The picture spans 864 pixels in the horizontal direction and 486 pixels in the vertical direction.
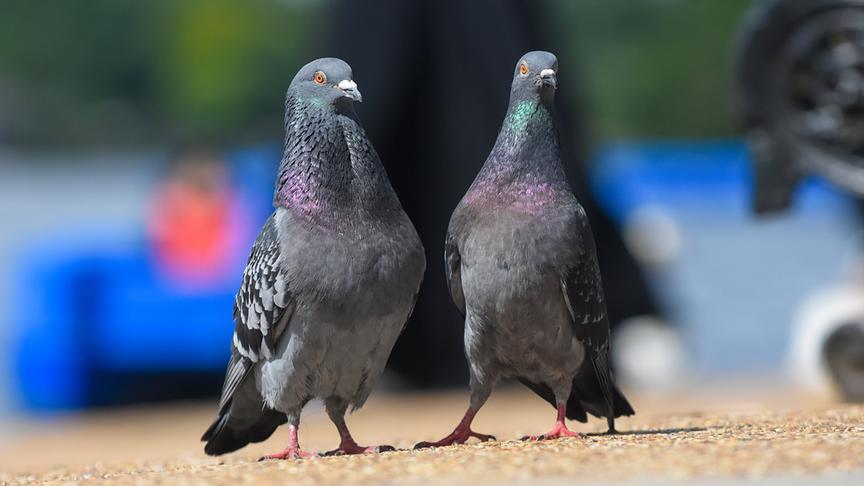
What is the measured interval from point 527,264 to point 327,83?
1.01 metres

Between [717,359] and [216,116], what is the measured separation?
61.1m

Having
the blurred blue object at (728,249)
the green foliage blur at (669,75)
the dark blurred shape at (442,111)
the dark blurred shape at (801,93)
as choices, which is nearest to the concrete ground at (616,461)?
the dark blurred shape at (801,93)

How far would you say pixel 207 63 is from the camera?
265ft

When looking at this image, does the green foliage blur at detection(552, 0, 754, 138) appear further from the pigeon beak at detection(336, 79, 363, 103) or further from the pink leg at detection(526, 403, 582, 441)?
the pigeon beak at detection(336, 79, 363, 103)

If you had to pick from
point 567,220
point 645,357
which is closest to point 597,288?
point 567,220

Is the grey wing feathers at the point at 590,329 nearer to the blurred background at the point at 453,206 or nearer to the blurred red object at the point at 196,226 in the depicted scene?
the blurred background at the point at 453,206

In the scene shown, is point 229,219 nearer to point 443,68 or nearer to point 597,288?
point 443,68

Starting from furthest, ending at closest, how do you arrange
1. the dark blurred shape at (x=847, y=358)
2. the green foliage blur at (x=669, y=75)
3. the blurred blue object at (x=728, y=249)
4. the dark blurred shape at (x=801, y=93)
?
the green foliage blur at (x=669, y=75) → the blurred blue object at (x=728, y=249) → the dark blurred shape at (x=847, y=358) → the dark blurred shape at (x=801, y=93)

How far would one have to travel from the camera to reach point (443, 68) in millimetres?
13250

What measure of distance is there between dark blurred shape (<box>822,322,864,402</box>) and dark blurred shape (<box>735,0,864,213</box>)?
81 centimetres

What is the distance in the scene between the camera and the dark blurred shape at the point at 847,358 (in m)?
8.92

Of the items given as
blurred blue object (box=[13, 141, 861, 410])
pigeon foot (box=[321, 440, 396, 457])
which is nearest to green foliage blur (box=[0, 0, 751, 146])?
blurred blue object (box=[13, 141, 861, 410])

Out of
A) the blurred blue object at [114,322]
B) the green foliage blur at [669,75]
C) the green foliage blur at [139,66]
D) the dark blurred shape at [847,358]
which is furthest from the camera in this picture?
the green foliage blur at [139,66]

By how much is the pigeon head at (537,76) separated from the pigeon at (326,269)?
0.62 meters
